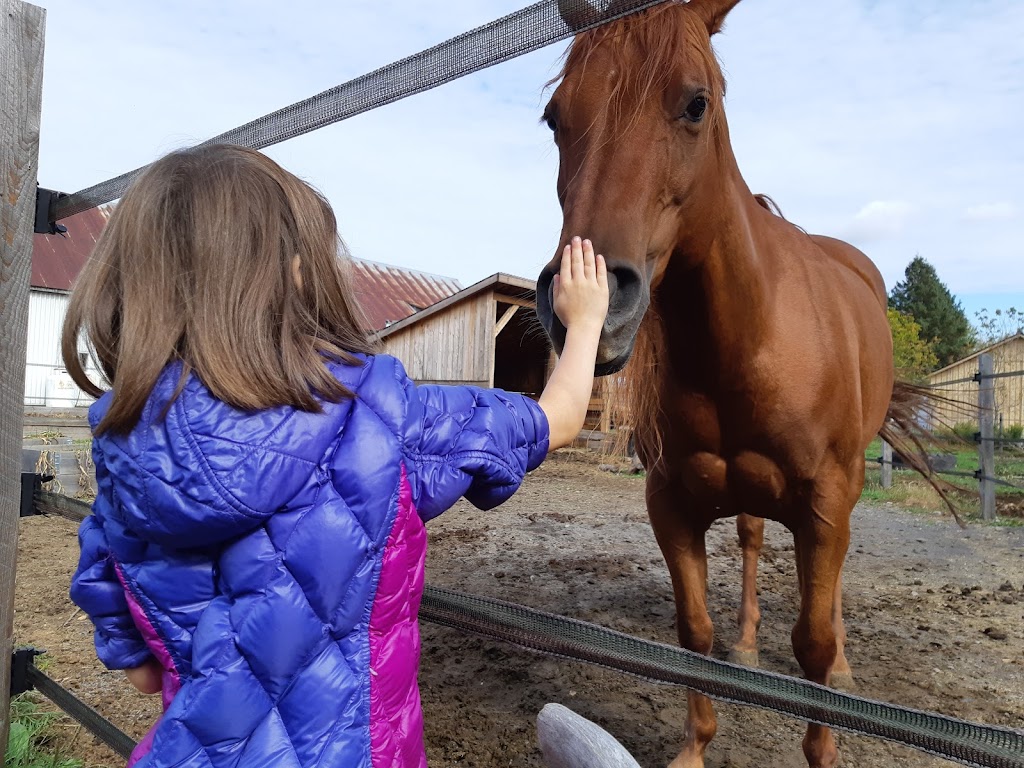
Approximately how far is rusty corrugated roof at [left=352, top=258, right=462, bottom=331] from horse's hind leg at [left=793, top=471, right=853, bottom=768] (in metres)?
19.3

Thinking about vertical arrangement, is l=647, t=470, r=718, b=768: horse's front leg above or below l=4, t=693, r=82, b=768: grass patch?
above

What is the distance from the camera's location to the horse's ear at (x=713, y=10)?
2.00 m

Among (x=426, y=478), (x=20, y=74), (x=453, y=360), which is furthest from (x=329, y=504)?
(x=453, y=360)

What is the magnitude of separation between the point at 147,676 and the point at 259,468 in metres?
0.57

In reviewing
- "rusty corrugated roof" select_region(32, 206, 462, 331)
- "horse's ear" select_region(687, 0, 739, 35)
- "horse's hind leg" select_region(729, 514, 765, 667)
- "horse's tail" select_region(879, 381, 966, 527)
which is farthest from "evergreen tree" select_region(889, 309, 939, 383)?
"horse's ear" select_region(687, 0, 739, 35)

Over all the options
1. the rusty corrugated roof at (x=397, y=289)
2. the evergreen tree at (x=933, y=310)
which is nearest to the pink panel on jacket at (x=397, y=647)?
the rusty corrugated roof at (x=397, y=289)

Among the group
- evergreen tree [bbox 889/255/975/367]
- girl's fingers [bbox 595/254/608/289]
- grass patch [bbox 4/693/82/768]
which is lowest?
grass patch [bbox 4/693/82/768]

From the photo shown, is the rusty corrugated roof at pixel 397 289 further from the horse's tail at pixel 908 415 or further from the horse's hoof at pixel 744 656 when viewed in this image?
the horse's hoof at pixel 744 656

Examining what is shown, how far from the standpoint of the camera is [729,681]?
3.39 ft

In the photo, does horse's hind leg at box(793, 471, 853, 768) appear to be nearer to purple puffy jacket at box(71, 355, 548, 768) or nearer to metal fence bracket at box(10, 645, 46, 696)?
purple puffy jacket at box(71, 355, 548, 768)

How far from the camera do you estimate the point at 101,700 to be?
2.93 metres

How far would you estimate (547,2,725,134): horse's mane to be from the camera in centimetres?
176

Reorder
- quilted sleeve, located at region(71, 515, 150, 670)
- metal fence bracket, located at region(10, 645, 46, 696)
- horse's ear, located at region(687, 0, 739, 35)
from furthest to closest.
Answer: metal fence bracket, located at region(10, 645, 46, 696) < horse's ear, located at region(687, 0, 739, 35) < quilted sleeve, located at region(71, 515, 150, 670)

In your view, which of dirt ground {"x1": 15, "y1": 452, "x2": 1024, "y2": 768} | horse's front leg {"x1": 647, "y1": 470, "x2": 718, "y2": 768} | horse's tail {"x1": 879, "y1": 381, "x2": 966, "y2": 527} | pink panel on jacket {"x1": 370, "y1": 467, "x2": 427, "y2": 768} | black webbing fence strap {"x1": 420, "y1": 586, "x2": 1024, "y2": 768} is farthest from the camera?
horse's tail {"x1": 879, "y1": 381, "x2": 966, "y2": 527}
